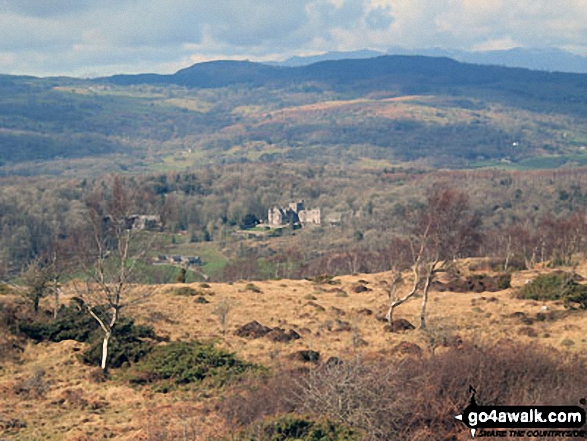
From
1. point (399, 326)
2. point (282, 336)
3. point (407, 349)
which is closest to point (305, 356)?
point (282, 336)

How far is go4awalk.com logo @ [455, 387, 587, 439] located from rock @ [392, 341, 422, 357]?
8.89m

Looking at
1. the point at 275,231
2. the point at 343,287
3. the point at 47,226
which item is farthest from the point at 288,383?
the point at 275,231

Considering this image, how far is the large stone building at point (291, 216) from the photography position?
492 ft

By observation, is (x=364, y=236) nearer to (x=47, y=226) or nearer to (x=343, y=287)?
(x=47, y=226)

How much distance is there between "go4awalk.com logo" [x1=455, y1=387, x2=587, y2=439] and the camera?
13.2 m

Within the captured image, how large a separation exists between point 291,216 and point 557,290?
120 meters

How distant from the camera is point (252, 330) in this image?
92.0 ft

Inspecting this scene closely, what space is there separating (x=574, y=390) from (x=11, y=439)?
48.5 ft

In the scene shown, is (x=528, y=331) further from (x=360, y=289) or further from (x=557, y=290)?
(x=360, y=289)

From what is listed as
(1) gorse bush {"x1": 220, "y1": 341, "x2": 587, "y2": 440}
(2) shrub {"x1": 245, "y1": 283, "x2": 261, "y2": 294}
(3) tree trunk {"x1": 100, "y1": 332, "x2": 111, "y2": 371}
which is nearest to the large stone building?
(2) shrub {"x1": 245, "y1": 283, "x2": 261, "y2": 294}

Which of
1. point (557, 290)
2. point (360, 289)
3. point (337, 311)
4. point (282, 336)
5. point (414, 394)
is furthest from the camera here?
point (360, 289)

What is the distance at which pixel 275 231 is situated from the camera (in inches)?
5492

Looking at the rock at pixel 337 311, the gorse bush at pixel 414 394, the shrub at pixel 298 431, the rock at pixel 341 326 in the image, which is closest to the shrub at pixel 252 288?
the rock at pixel 337 311

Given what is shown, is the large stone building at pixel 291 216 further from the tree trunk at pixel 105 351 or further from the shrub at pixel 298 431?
the shrub at pixel 298 431
